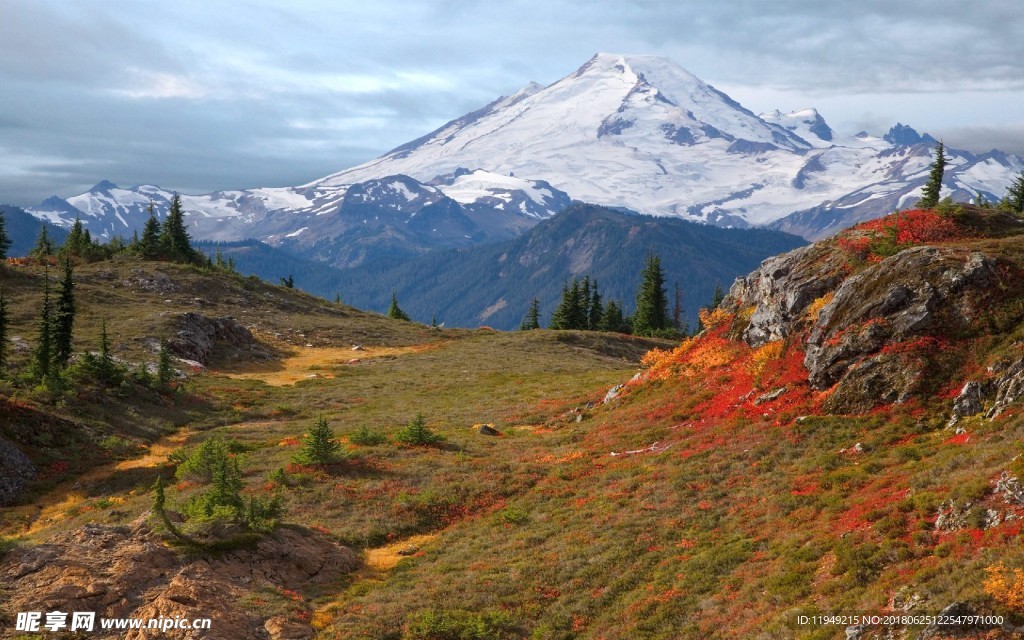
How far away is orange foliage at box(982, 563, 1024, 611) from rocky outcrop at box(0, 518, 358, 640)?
19.0 metres

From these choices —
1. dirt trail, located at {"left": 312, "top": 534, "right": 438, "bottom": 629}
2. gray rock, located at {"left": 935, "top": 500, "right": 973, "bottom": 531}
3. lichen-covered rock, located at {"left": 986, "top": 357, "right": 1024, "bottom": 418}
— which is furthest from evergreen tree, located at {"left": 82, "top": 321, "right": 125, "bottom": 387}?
lichen-covered rock, located at {"left": 986, "top": 357, "right": 1024, "bottom": 418}

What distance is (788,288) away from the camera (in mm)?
41719

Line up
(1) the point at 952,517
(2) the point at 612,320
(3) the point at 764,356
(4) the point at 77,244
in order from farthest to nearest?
(2) the point at 612,320 < (4) the point at 77,244 < (3) the point at 764,356 < (1) the point at 952,517

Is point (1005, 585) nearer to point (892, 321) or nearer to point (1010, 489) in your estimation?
point (1010, 489)

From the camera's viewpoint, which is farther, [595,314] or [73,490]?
[595,314]

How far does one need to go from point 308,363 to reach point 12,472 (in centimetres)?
4351

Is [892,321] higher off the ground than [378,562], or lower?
higher

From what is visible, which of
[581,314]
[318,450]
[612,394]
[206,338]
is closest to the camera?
[318,450]

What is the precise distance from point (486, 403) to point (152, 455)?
2631 cm

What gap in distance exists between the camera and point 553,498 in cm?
3241

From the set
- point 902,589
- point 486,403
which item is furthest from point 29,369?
point 902,589

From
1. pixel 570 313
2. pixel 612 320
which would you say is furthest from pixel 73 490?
pixel 612 320

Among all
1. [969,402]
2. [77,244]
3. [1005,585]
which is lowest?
[1005,585]

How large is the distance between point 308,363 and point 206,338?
39.0 ft
